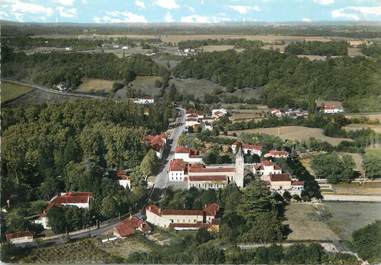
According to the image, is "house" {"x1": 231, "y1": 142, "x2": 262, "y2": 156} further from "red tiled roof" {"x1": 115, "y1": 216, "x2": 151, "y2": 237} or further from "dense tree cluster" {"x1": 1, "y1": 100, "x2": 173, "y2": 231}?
"red tiled roof" {"x1": 115, "y1": 216, "x2": 151, "y2": 237}

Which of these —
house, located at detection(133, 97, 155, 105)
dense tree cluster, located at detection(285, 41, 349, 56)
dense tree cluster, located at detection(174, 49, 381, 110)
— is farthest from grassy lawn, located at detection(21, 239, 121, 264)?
dense tree cluster, located at detection(285, 41, 349, 56)

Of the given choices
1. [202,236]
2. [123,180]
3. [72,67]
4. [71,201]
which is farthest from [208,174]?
[72,67]

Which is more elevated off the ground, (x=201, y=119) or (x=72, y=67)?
(x=72, y=67)

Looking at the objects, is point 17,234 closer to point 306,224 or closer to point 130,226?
point 130,226

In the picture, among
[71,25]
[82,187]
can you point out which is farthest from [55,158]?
[71,25]

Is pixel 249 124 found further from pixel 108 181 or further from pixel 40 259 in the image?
pixel 40 259

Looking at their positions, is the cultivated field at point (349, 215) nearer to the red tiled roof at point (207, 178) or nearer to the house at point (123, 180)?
the red tiled roof at point (207, 178)

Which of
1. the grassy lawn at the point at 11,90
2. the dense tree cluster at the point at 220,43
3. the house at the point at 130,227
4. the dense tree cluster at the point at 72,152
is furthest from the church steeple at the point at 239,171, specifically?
the dense tree cluster at the point at 220,43
